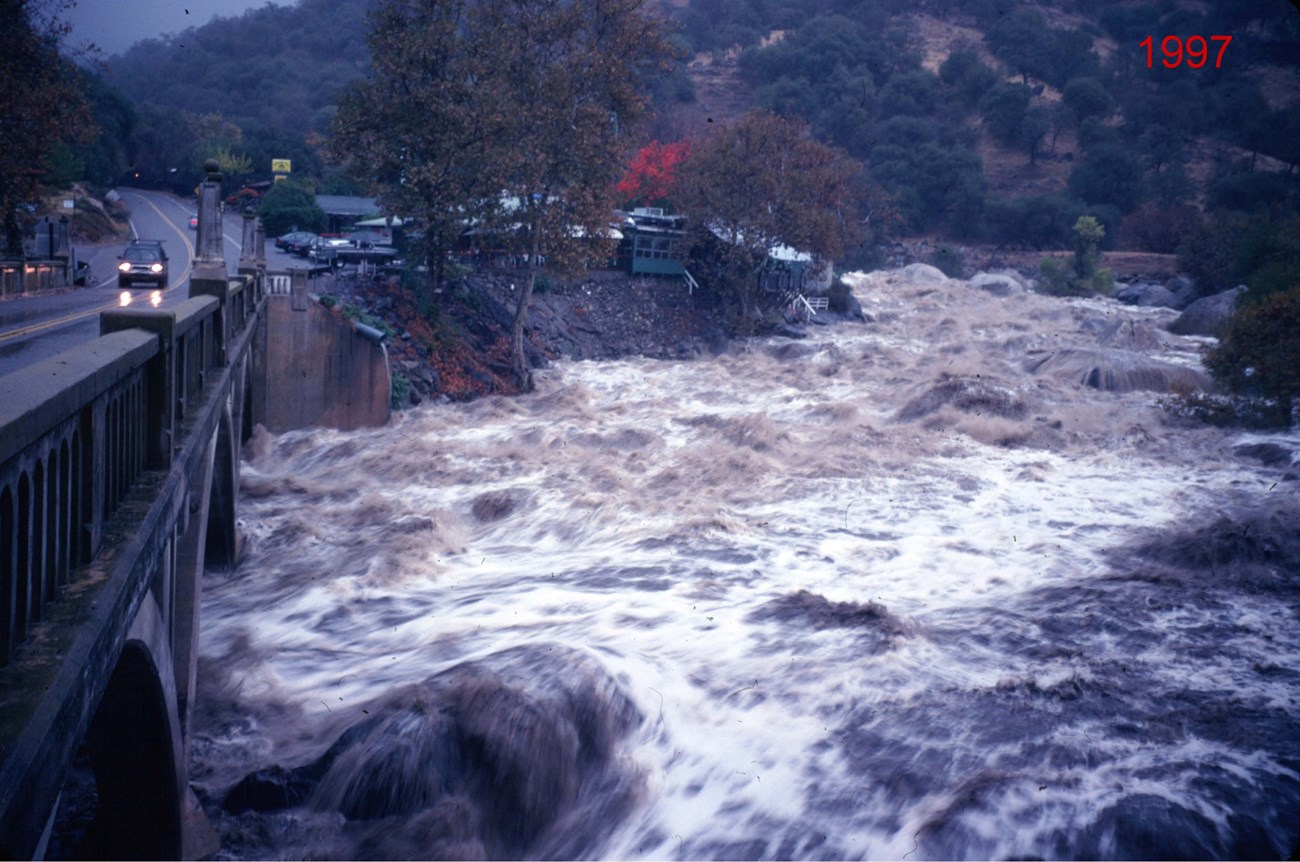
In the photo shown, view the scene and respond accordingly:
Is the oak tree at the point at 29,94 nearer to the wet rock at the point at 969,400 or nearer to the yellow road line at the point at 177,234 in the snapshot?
the yellow road line at the point at 177,234

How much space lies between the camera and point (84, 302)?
19.2m

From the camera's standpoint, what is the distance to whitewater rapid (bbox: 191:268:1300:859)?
308 inches

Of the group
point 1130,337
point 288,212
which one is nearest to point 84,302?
point 1130,337

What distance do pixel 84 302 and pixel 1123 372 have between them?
2609cm

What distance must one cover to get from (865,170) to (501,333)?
5582 cm

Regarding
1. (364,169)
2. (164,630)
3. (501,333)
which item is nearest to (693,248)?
(501,333)

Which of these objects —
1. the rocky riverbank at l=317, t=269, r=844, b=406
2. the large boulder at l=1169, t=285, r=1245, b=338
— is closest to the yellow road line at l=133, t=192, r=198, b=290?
the rocky riverbank at l=317, t=269, r=844, b=406

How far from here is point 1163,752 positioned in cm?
820

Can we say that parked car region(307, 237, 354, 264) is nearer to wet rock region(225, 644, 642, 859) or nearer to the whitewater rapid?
the whitewater rapid

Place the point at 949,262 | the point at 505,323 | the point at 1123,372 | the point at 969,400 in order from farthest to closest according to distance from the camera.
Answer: the point at 949,262 < the point at 505,323 < the point at 1123,372 < the point at 969,400

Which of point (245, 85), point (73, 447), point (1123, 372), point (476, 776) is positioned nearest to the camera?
point (73, 447)

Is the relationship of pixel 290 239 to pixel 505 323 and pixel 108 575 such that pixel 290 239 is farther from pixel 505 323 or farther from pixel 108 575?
pixel 108 575

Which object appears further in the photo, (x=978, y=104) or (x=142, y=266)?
(x=978, y=104)

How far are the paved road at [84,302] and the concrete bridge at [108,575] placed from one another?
2.10 m
